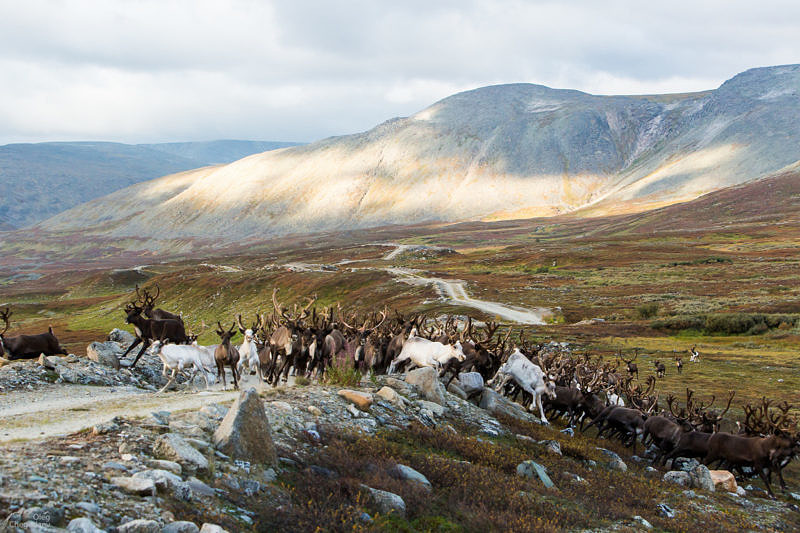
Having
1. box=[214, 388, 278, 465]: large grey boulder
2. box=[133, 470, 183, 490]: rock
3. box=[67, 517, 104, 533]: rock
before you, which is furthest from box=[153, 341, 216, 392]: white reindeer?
box=[67, 517, 104, 533]: rock

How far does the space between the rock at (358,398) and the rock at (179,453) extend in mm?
5206

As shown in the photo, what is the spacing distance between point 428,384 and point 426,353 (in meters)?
3.57

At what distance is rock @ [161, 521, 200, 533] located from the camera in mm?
6180

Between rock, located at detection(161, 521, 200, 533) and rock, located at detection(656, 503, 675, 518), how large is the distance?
9225mm

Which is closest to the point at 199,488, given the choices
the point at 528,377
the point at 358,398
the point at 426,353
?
the point at 358,398

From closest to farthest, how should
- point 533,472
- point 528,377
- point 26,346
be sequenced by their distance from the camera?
point 533,472 < point 528,377 < point 26,346

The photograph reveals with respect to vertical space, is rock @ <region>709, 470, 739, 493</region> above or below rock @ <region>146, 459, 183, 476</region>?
below

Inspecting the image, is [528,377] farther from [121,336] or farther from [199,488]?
[121,336]

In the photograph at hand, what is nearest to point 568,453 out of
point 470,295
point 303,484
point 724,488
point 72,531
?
point 724,488

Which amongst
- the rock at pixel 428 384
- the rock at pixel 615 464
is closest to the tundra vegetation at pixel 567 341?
the rock at pixel 615 464

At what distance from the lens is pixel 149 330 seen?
21.3 metres

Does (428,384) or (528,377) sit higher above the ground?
(428,384)

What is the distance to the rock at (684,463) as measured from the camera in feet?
54.4

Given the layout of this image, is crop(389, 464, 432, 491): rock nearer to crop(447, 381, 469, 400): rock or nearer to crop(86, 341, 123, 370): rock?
crop(447, 381, 469, 400): rock
